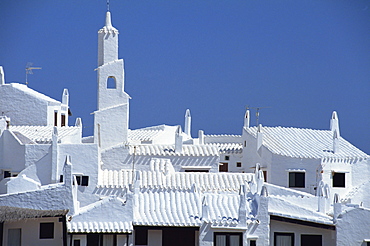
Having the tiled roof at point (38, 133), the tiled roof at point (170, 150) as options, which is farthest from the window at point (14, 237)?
the tiled roof at point (170, 150)

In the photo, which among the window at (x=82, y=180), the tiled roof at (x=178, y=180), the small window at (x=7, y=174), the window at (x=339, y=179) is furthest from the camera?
the window at (x=339, y=179)

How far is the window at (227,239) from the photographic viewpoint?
3369 centimetres

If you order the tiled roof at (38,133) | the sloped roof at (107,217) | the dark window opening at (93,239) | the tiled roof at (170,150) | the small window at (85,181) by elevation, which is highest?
the tiled roof at (38,133)

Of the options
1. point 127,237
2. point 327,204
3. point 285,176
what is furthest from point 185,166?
point 127,237

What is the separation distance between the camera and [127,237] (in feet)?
109

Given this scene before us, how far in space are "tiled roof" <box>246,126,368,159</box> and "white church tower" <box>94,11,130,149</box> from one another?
30.1 feet

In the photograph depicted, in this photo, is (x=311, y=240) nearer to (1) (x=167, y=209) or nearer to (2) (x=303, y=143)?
(1) (x=167, y=209)

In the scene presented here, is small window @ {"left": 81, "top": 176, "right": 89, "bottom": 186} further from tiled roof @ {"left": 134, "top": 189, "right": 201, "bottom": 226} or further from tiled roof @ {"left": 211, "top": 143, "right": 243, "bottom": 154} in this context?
tiled roof @ {"left": 211, "top": 143, "right": 243, "bottom": 154}

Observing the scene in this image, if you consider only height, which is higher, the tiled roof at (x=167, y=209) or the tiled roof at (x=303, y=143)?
the tiled roof at (x=303, y=143)

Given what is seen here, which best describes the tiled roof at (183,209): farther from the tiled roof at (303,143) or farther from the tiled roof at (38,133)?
the tiled roof at (303,143)

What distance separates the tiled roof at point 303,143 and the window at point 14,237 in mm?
19084

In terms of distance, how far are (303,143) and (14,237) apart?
22.2 metres

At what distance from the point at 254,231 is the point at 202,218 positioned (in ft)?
7.76

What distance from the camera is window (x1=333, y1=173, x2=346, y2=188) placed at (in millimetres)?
47688
